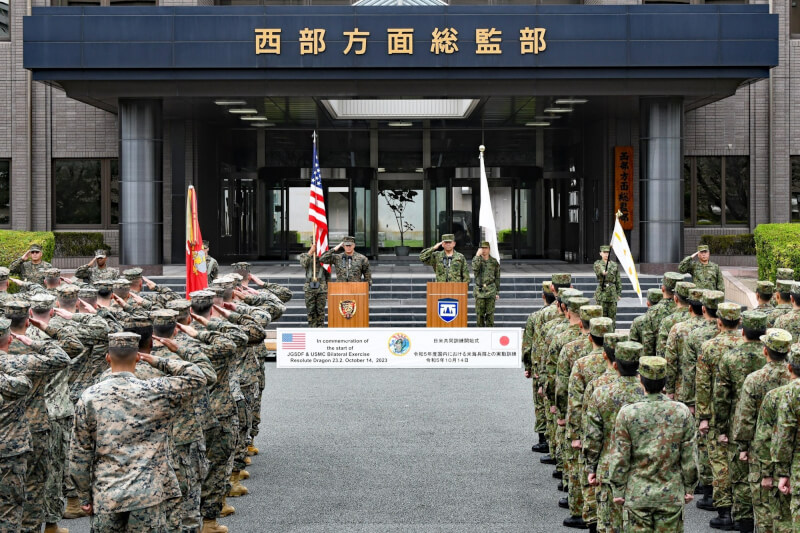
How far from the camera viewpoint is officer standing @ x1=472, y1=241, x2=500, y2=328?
65.8 ft

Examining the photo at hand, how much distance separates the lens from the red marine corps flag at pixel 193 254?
623 inches

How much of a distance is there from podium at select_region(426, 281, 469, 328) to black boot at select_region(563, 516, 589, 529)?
33.1 ft

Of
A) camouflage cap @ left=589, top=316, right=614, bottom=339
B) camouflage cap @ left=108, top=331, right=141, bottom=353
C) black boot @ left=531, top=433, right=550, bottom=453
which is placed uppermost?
camouflage cap @ left=108, top=331, right=141, bottom=353

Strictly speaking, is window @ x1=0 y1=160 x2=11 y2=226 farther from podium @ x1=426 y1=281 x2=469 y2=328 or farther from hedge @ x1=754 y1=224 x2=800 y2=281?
hedge @ x1=754 y1=224 x2=800 y2=281

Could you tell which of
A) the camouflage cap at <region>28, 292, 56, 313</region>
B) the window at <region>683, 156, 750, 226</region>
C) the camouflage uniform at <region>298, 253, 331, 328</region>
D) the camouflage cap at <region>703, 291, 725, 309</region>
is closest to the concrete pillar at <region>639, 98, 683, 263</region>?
the window at <region>683, 156, 750, 226</region>

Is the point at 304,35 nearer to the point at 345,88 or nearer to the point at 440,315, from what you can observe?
the point at 345,88

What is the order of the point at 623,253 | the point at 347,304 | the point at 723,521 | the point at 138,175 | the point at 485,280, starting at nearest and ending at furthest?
the point at 723,521, the point at 623,253, the point at 347,304, the point at 485,280, the point at 138,175

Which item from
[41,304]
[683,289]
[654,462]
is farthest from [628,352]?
[41,304]

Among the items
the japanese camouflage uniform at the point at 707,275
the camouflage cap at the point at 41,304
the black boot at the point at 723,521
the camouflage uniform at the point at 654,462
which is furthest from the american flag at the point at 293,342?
the camouflage uniform at the point at 654,462

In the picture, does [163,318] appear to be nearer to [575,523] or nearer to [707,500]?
[575,523]

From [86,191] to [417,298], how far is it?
1157 cm

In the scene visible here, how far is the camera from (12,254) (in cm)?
2442

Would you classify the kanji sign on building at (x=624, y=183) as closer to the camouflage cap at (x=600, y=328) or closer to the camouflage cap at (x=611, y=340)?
the camouflage cap at (x=600, y=328)

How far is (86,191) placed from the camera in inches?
1206
